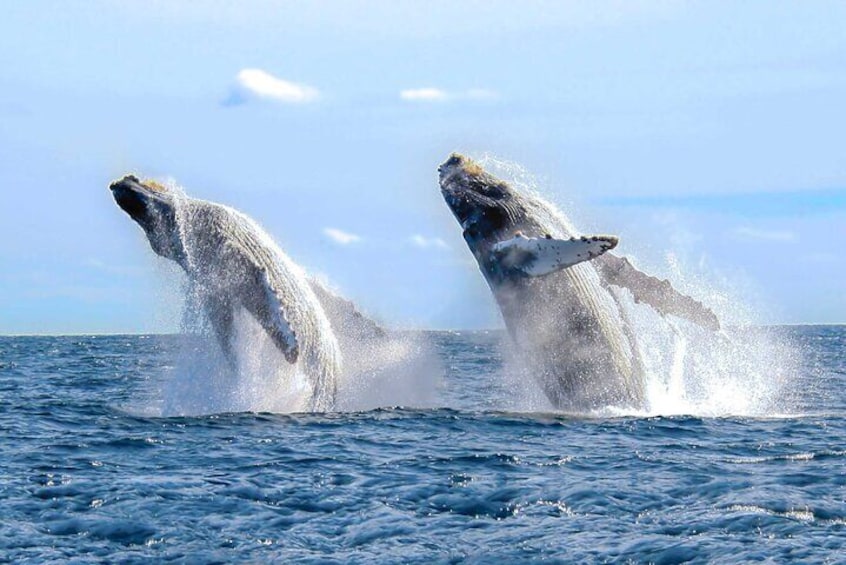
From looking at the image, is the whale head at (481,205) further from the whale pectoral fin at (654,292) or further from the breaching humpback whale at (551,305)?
the whale pectoral fin at (654,292)

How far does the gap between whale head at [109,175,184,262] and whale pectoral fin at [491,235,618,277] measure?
18.9ft

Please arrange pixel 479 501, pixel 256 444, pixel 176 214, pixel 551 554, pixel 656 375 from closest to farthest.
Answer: pixel 551 554 → pixel 479 501 → pixel 256 444 → pixel 176 214 → pixel 656 375

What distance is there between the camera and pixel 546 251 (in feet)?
52.1

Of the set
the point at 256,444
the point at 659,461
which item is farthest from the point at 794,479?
the point at 256,444

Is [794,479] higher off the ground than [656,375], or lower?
lower

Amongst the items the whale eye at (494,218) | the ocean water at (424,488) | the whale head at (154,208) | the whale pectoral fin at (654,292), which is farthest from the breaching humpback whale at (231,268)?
the whale pectoral fin at (654,292)

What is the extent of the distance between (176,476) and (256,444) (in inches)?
91.6

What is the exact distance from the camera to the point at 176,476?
40.5ft

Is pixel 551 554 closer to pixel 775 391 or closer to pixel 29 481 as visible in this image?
pixel 29 481

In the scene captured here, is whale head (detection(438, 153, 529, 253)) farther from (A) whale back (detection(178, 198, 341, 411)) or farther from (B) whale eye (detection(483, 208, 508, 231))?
(A) whale back (detection(178, 198, 341, 411))

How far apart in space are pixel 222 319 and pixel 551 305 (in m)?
5.51

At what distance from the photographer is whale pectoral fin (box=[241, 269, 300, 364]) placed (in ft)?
54.4

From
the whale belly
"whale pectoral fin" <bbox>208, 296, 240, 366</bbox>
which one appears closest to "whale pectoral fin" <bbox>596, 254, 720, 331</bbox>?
the whale belly

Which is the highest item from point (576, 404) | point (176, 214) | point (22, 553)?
point (176, 214)
